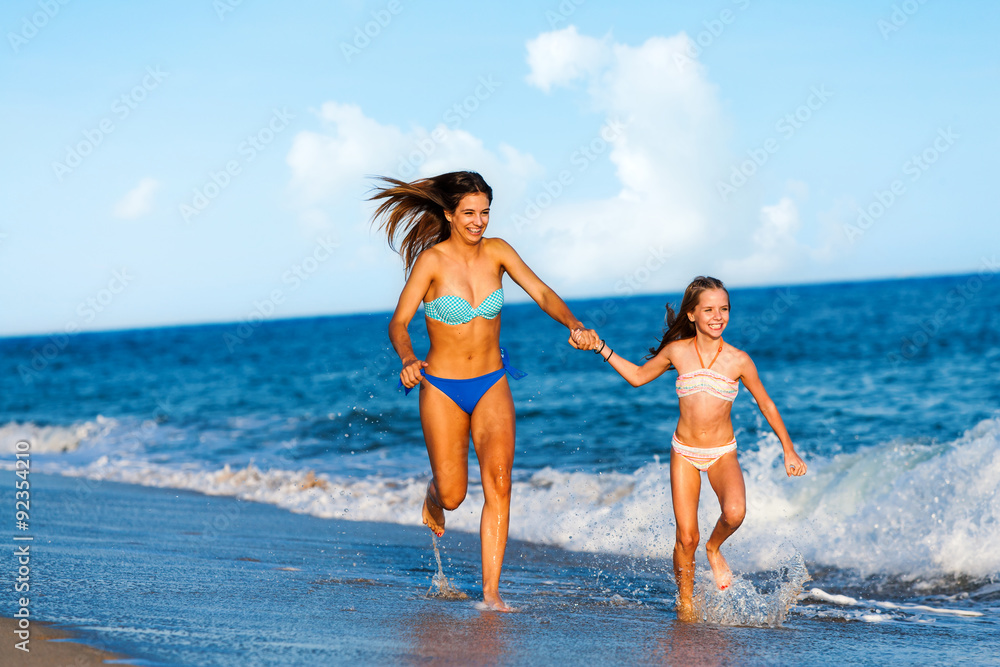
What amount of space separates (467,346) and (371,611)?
142cm

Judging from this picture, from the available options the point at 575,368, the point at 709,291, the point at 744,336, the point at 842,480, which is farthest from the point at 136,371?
the point at 709,291

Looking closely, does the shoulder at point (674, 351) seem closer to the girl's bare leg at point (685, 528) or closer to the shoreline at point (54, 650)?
the girl's bare leg at point (685, 528)

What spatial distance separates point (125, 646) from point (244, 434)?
38.7ft

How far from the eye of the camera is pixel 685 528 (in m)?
4.52

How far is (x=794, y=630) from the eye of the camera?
14.4 feet

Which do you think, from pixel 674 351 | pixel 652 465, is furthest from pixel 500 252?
pixel 652 465

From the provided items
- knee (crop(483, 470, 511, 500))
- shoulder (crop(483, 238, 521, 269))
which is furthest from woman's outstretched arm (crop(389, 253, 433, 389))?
knee (crop(483, 470, 511, 500))

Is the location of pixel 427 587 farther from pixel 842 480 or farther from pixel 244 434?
pixel 244 434

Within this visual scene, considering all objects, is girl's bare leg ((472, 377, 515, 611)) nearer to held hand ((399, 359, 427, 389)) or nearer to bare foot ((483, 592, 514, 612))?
bare foot ((483, 592, 514, 612))

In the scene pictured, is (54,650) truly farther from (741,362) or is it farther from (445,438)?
(741,362)

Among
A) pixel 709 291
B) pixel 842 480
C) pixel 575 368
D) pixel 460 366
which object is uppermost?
pixel 575 368

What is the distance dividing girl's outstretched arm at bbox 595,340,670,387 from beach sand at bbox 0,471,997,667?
4.05ft

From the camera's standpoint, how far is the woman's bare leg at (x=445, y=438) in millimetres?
4625

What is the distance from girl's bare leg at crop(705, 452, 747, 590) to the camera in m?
4.44
